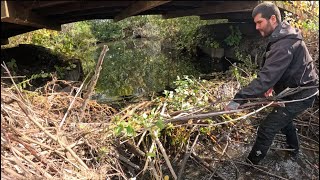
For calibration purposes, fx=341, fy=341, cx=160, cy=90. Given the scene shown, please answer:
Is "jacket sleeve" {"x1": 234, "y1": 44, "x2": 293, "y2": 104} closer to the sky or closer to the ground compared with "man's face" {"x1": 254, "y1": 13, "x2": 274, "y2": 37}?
closer to the ground

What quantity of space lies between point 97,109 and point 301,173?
8.76 feet

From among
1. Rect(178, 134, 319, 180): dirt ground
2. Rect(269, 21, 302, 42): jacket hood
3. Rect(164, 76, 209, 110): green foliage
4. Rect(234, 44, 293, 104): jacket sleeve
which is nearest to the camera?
Rect(234, 44, 293, 104): jacket sleeve

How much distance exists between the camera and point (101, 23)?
20.3 metres

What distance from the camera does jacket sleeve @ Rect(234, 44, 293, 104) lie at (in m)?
3.47

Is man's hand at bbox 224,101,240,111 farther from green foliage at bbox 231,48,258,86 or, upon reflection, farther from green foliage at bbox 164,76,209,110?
green foliage at bbox 231,48,258,86

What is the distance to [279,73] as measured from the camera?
3477mm

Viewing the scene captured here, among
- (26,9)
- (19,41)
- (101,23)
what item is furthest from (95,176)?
(101,23)

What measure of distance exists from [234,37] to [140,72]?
3089 millimetres

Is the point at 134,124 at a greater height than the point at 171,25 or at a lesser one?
lesser

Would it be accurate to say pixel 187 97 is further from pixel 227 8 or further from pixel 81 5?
pixel 227 8

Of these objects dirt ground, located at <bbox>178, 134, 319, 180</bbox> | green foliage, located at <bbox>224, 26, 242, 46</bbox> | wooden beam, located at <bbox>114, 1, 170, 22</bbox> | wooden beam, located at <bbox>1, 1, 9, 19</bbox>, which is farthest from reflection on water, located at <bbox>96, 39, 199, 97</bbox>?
dirt ground, located at <bbox>178, 134, 319, 180</bbox>

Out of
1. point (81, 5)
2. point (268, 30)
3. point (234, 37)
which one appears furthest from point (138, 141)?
point (234, 37)

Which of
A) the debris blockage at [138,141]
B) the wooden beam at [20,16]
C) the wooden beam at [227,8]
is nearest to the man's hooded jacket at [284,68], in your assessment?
the debris blockage at [138,141]

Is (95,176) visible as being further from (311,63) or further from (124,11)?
(124,11)
